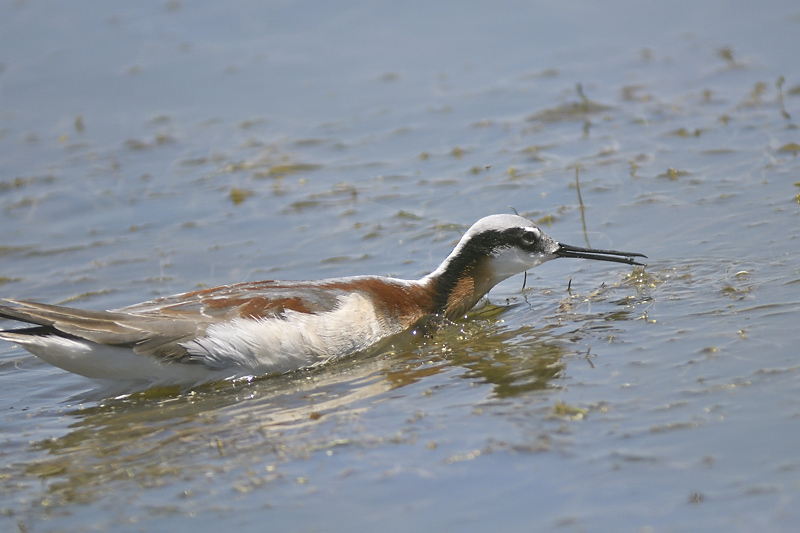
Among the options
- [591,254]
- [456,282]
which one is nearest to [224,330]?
[456,282]

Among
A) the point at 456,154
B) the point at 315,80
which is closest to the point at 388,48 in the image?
the point at 315,80

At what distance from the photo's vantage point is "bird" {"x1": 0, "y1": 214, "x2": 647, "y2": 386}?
6.69m

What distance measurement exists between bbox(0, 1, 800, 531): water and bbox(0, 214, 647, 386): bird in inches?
8.0

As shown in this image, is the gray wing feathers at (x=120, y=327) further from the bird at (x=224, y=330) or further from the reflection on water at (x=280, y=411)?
the reflection on water at (x=280, y=411)

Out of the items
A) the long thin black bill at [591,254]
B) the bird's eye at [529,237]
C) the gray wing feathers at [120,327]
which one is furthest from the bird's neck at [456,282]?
the gray wing feathers at [120,327]

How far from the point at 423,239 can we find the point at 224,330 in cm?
313

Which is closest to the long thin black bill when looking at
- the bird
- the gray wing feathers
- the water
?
the bird

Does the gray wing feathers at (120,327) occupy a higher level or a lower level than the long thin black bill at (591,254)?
higher

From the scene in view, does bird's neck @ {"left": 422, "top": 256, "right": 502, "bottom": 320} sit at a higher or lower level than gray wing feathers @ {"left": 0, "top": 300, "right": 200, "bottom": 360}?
lower

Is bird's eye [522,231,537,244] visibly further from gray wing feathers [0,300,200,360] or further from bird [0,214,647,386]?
gray wing feathers [0,300,200,360]

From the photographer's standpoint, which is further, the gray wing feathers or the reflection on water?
the gray wing feathers

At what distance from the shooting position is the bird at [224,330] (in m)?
6.69

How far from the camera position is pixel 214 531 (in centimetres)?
458

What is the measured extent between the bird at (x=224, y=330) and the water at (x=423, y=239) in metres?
0.20
